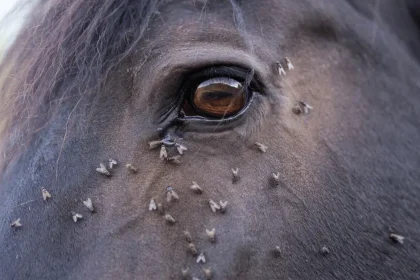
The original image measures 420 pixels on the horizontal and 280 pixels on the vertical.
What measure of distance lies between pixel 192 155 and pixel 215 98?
0.69 ft

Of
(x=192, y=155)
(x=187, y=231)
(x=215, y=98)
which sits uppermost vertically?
(x=215, y=98)

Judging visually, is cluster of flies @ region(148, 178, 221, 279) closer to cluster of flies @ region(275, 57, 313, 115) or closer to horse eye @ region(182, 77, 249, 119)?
horse eye @ region(182, 77, 249, 119)

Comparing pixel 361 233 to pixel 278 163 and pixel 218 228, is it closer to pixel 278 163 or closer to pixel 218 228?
pixel 278 163

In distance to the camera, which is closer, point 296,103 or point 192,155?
point 192,155

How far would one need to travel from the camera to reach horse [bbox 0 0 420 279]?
5.12 feet

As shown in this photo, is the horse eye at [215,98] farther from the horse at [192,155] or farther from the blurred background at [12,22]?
the blurred background at [12,22]

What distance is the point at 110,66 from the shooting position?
1.71 meters

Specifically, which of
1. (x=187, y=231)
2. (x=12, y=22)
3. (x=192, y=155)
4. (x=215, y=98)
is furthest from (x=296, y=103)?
(x=12, y=22)

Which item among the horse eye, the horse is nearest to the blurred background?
the horse

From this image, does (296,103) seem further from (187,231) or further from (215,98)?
(187,231)

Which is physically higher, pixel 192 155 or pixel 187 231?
pixel 192 155

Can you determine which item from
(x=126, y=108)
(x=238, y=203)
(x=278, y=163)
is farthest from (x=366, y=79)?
(x=126, y=108)

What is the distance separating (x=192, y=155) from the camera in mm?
1643

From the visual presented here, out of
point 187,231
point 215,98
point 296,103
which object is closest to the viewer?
point 187,231
